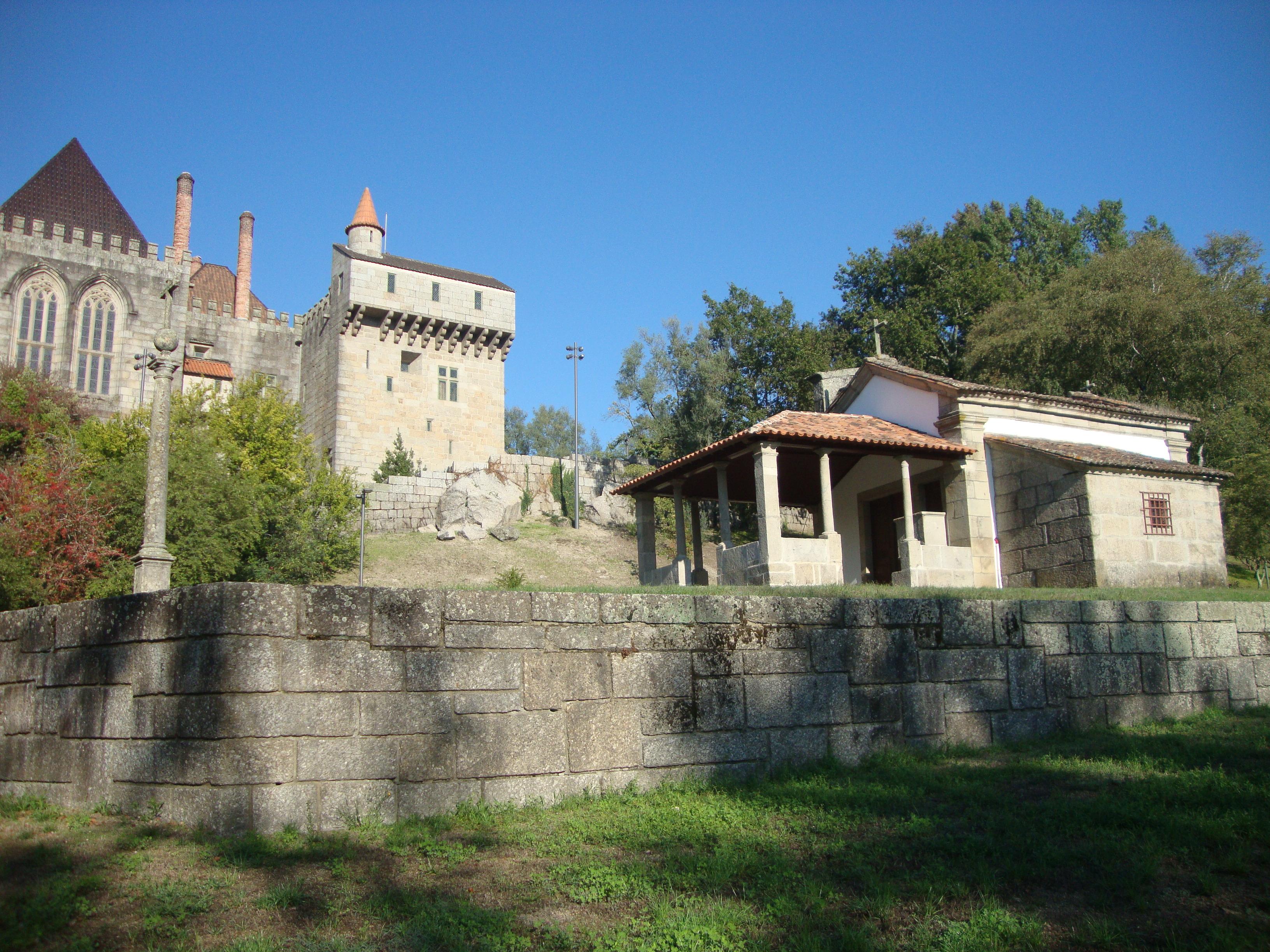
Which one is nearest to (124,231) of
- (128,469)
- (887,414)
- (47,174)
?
(47,174)

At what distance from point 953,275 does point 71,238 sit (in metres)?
37.4

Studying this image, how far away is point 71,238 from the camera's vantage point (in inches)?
1556

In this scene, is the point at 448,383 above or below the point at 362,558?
above

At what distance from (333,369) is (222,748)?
37.4m

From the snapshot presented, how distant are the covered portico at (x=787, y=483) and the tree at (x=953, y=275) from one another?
17.8 meters

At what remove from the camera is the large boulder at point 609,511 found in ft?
123

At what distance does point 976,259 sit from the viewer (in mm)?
40500

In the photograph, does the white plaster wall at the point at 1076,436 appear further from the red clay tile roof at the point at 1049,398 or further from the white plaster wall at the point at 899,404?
the white plaster wall at the point at 899,404

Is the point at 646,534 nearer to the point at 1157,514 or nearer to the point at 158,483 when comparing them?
the point at 1157,514

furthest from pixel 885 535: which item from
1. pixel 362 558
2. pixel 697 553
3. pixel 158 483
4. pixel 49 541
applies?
pixel 49 541

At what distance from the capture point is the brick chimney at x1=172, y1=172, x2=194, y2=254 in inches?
1651

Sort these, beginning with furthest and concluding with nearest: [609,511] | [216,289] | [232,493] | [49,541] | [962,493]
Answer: [216,289] → [609,511] → [232,493] → [49,541] → [962,493]

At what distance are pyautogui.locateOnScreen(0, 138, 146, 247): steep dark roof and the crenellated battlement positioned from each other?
26cm

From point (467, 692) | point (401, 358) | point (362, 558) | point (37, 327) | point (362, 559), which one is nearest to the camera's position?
point (467, 692)
